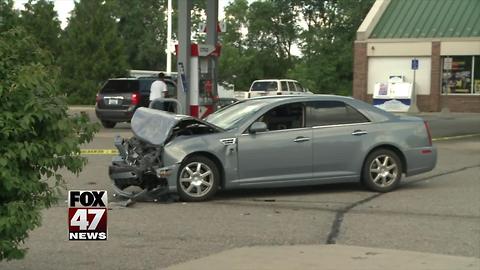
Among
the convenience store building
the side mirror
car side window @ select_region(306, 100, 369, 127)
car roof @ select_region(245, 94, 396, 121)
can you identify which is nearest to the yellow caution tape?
car roof @ select_region(245, 94, 396, 121)

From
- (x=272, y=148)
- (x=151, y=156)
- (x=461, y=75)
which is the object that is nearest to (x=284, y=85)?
(x=461, y=75)

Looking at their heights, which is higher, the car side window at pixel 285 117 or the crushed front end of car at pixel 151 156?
the car side window at pixel 285 117

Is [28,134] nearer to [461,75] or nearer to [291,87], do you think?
[291,87]

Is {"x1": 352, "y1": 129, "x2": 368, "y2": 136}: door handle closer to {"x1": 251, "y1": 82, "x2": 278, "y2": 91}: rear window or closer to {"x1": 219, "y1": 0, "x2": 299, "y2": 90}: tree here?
{"x1": 251, "y1": 82, "x2": 278, "y2": 91}: rear window

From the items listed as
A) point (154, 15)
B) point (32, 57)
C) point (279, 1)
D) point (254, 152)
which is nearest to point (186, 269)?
point (32, 57)

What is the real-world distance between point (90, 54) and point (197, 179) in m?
47.0

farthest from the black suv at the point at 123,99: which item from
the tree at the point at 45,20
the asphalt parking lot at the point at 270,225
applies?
the tree at the point at 45,20

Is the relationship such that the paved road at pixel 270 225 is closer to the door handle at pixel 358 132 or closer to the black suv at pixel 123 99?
the door handle at pixel 358 132

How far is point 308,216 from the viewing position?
842 centimetres

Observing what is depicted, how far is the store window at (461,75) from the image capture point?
36.2 m

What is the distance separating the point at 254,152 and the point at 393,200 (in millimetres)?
2111

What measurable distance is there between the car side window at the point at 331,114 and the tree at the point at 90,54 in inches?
1765

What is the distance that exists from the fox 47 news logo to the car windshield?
5.45 meters

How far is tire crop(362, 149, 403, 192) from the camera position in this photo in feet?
33.7
